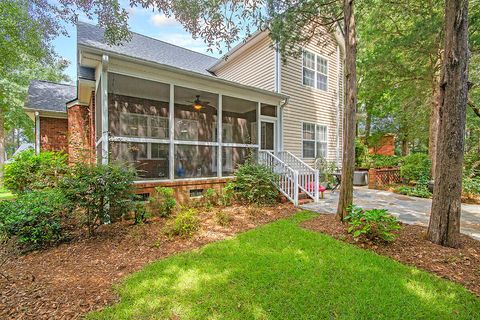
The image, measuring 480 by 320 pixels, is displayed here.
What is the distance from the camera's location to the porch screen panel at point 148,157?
5.65m

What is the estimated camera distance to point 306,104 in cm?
1047

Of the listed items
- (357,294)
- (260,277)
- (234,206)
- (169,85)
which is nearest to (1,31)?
(169,85)

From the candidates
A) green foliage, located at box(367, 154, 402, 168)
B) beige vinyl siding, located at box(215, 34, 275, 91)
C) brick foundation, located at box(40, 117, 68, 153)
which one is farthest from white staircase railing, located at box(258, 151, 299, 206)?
green foliage, located at box(367, 154, 402, 168)

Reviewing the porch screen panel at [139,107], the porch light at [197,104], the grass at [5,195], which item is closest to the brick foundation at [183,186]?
the porch screen panel at [139,107]

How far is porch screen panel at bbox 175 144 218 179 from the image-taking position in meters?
6.39

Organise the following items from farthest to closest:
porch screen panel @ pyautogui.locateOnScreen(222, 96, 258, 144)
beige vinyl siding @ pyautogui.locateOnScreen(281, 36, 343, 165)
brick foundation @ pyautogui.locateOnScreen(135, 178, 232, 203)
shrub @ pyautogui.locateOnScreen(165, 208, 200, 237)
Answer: beige vinyl siding @ pyautogui.locateOnScreen(281, 36, 343, 165), porch screen panel @ pyautogui.locateOnScreen(222, 96, 258, 144), brick foundation @ pyautogui.locateOnScreen(135, 178, 232, 203), shrub @ pyautogui.locateOnScreen(165, 208, 200, 237)

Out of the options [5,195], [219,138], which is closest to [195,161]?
[219,138]

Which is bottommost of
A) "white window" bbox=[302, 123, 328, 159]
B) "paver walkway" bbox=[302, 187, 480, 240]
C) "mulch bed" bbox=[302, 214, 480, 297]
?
"mulch bed" bbox=[302, 214, 480, 297]

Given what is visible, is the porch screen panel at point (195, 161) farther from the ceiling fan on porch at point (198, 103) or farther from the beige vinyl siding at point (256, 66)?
the beige vinyl siding at point (256, 66)

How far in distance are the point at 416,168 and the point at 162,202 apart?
34.5 feet

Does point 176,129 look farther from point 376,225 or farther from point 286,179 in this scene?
point 376,225

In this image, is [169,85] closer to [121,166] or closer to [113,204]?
[121,166]

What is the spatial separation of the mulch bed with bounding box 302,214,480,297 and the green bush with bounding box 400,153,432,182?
659 centimetres

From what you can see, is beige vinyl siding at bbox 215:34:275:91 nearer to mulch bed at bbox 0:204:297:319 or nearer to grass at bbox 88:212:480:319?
mulch bed at bbox 0:204:297:319
